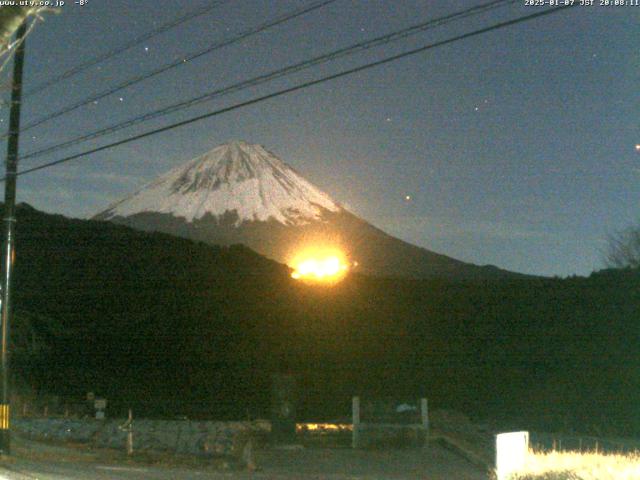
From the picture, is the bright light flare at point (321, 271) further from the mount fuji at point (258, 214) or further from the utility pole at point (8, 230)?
the mount fuji at point (258, 214)

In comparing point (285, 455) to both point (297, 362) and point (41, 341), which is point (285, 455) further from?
point (297, 362)

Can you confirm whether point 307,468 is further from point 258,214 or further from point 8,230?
point 258,214

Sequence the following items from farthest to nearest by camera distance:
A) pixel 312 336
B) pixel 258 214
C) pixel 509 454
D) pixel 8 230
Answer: pixel 258 214 < pixel 312 336 < pixel 8 230 < pixel 509 454

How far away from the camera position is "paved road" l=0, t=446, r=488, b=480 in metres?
14.6

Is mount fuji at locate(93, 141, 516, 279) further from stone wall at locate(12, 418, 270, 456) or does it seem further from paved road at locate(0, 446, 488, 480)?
paved road at locate(0, 446, 488, 480)

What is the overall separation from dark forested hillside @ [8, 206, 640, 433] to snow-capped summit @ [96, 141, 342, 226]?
176 ft

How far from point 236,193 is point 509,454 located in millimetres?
95305

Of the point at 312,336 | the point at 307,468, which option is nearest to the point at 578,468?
the point at 307,468

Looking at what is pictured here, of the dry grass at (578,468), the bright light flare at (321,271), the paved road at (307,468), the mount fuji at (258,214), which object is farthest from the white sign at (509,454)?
the mount fuji at (258,214)

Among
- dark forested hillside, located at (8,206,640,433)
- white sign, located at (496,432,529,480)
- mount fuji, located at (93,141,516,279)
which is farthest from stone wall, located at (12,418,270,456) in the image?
mount fuji, located at (93,141,516,279)

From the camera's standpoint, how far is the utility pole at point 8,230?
53.7ft

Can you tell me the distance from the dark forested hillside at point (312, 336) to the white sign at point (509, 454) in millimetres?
21358

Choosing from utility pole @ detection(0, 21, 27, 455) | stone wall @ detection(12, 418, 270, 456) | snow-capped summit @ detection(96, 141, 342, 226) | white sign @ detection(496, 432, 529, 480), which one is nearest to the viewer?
white sign @ detection(496, 432, 529, 480)

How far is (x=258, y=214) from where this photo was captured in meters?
101
